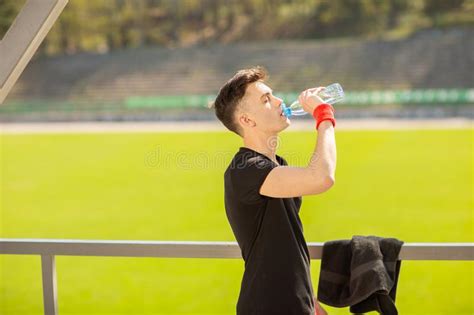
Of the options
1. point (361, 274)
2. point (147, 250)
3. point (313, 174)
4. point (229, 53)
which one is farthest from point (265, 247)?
point (229, 53)

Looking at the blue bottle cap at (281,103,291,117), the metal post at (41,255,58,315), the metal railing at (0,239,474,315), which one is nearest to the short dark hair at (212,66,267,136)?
the blue bottle cap at (281,103,291,117)

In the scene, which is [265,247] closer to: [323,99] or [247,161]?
[247,161]

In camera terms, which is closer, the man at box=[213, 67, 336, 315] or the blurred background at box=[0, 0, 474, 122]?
the man at box=[213, 67, 336, 315]

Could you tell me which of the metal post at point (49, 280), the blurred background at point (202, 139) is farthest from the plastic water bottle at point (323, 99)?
the metal post at point (49, 280)

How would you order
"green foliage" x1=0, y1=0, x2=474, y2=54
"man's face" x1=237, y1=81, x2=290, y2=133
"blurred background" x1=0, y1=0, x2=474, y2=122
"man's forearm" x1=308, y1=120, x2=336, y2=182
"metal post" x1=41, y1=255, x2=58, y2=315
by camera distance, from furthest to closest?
"green foliage" x1=0, y1=0, x2=474, y2=54
"blurred background" x1=0, y1=0, x2=474, y2=122
"metal post" x1=41, y1=255, x2=58, y2=315
"man's face" x1=237, y1=81, x2=290, y2=133
"man's forearm" x1=308, y1=120, x2=336, y2=182

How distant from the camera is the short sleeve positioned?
2.04 meters

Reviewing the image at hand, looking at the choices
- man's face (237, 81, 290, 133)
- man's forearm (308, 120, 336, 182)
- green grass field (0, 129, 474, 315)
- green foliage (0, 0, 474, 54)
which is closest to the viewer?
man's forearm (308, 120, 336, 182)

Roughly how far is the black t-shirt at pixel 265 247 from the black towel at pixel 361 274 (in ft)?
1.18

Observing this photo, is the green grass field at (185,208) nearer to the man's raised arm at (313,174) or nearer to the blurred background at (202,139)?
the blurred background at (202,139)

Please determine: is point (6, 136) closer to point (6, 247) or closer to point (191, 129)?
point (191, 129)

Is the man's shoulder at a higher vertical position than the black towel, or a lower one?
higher

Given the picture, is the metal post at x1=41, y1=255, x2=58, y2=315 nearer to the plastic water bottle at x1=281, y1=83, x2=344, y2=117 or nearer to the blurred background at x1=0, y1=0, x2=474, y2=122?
the plastic water bottle at x1=281, y1=83, x2=344, y2=117

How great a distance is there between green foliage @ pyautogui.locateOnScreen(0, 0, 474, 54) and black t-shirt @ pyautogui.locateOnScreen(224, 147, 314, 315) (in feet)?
107

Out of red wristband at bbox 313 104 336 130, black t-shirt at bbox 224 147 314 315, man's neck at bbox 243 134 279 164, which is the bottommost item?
black t-shirt at bbox 224 147 314 315
